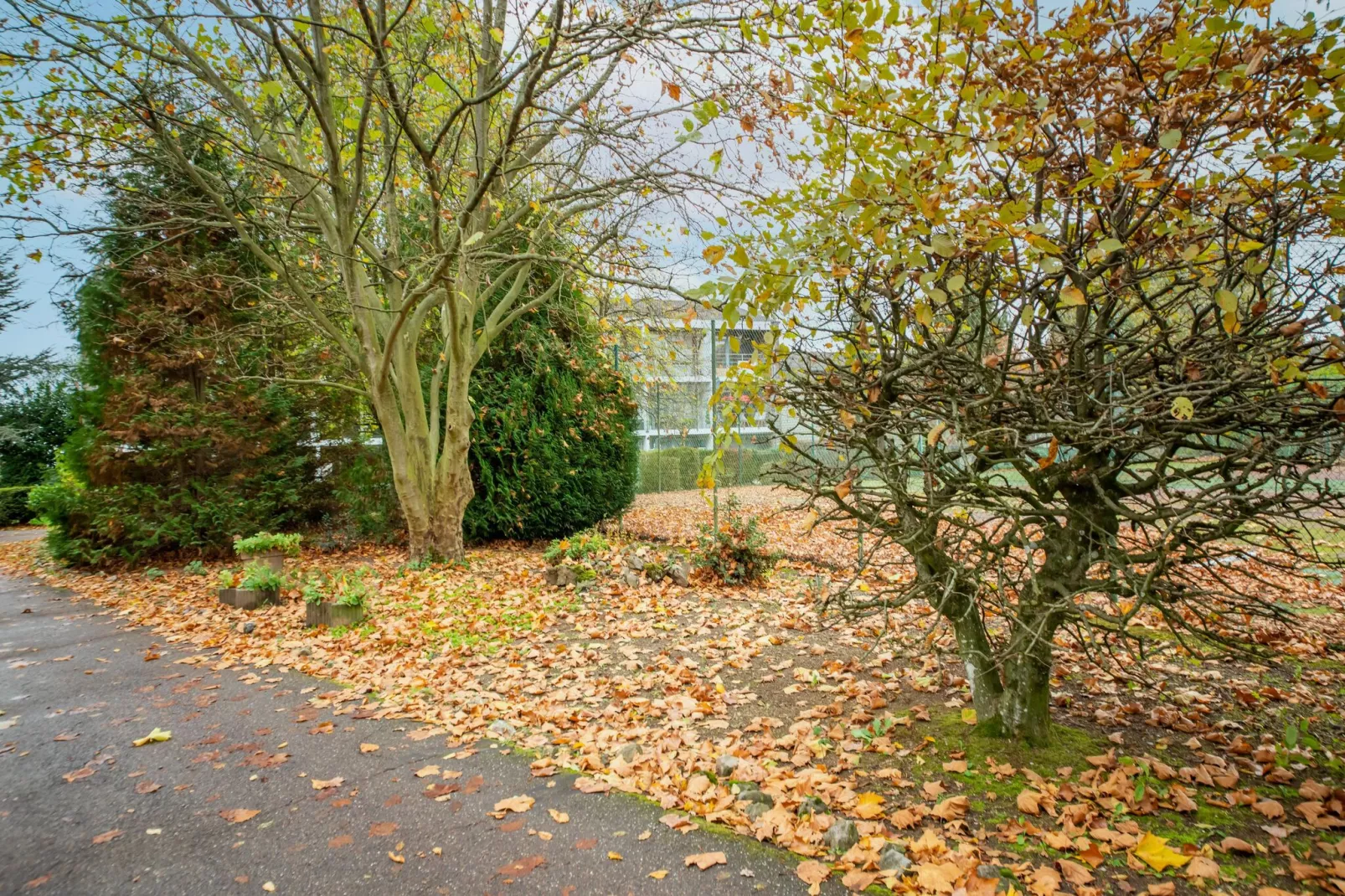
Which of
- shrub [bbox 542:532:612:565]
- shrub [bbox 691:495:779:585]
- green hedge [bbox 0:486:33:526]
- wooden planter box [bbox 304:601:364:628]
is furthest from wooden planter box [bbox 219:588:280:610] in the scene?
green hedge [bbox 0:486:33:526]

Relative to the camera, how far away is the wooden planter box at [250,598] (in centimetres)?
728

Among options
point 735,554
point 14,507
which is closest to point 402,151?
point 735,554

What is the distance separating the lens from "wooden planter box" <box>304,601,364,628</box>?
6320mm

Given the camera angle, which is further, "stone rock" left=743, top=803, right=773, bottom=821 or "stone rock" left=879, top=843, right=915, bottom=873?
"stone rock" left=743, top=803, right=773, bottom=821

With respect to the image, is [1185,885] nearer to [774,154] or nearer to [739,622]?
[739,622]

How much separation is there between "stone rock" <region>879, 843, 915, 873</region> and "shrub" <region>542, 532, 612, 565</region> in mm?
5450

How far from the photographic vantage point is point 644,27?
5.80 metres

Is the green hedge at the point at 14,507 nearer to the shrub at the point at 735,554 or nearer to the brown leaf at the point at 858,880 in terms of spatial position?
the shrub at the point at 735,554

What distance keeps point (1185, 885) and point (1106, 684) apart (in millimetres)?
1953

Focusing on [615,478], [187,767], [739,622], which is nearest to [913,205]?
[739,622]

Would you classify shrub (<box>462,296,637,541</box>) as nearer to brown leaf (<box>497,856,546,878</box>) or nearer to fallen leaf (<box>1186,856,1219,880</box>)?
brown leaf (<box>497,856,546,878</box>)

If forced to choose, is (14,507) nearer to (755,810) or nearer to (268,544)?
(268,544)

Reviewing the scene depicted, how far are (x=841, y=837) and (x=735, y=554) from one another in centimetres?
456

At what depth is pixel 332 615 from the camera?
6.33 metres
